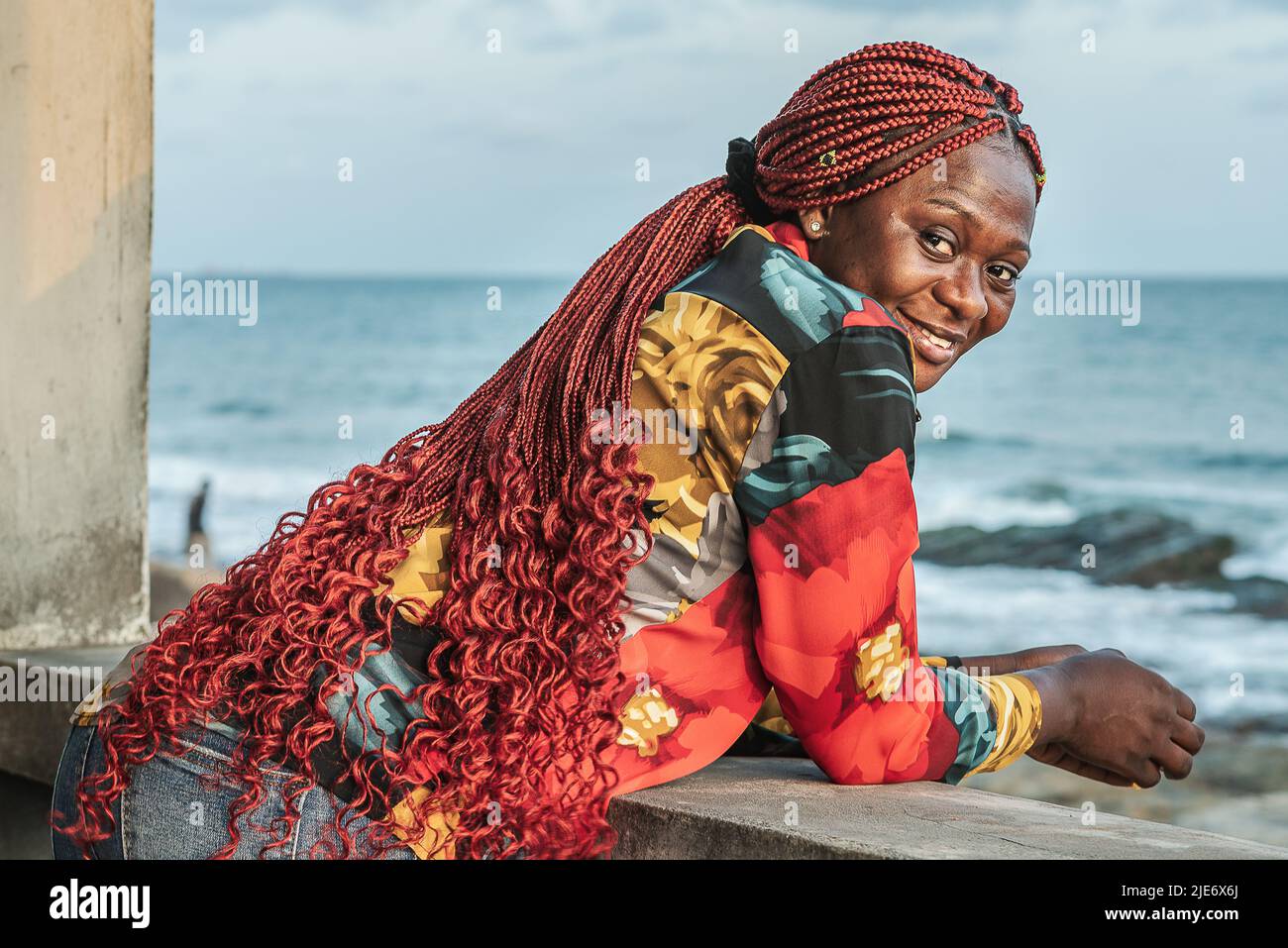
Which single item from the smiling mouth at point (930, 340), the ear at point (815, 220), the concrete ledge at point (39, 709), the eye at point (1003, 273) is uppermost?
the ear at point (815, 220)

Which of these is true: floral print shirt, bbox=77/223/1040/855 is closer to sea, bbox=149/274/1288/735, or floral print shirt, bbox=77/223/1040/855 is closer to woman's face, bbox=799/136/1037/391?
woman's face, bbox=799/136/1037/391

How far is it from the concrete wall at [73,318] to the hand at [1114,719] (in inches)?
98.3

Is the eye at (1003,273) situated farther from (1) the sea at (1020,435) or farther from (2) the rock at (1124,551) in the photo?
(2) the rock at (1124,551)

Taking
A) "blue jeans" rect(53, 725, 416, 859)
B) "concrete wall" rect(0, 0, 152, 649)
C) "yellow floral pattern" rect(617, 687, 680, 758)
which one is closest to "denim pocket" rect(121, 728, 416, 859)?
"blue jeans" rect(53, 725, 416, 859)

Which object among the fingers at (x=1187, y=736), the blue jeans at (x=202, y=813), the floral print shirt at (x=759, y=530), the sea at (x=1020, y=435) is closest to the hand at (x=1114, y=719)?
the fingers at (x=1187, y=736)

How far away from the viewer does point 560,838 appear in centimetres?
197

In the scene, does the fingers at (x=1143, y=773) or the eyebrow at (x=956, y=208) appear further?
the fingers at (x=1143, y=773)

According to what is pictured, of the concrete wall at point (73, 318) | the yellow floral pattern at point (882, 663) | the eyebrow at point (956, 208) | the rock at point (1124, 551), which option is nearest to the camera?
the yellow floral pattern at point (882, 663)

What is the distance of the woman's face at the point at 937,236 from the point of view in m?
2.09

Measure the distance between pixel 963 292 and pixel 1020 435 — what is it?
75.8ft

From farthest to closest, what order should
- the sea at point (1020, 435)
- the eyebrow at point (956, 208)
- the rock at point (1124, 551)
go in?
the rock at point (1124, 551)
the sea at point (1020, 435)
the eyebrow at point (956, 208)

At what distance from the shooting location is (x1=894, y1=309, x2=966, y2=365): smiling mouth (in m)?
2.21

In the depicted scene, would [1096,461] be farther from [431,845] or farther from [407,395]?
[431,845]

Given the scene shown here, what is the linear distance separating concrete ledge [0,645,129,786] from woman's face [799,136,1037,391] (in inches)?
80.2
